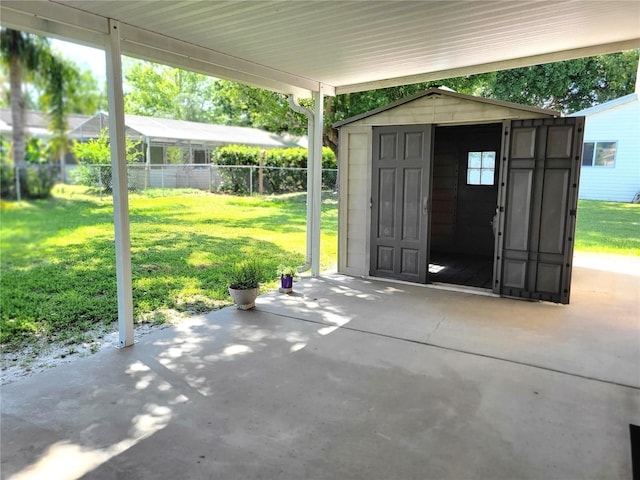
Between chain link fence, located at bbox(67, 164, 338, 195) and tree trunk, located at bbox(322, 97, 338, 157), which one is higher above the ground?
tree trunk, located at bbox(322, 97, 338, 157)

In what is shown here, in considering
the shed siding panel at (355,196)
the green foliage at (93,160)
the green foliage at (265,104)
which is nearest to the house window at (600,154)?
the green foliage at (265,104)

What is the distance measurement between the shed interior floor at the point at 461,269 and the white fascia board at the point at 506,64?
8.87 ft

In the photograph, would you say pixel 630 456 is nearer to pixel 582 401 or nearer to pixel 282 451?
pixel 582 401

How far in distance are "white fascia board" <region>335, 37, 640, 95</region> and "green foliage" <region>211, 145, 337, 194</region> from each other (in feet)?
26.7

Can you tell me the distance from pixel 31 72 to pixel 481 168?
733cm

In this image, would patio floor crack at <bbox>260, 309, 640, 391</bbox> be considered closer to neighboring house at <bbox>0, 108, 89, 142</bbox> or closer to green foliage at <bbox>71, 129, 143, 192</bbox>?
green foliage at <bbox>71, 129, 143, 192</bbox>

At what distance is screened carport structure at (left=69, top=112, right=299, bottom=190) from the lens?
12938 millimetres

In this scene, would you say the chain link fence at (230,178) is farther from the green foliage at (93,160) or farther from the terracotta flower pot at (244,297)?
the green foliage at (93,160)

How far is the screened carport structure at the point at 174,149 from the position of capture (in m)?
12.9

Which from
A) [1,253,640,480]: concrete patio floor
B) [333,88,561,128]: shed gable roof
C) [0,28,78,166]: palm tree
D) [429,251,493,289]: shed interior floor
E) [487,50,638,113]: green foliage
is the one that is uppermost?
[487,50,638,113]: green foliage

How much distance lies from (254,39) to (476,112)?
2786 millimetres

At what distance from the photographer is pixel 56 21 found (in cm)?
314

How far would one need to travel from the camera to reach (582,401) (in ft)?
9.48

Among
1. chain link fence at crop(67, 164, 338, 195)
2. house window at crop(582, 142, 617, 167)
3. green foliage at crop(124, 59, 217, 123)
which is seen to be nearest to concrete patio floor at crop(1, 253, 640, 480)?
chain link fence at crop(67, 164, 338, 195)
